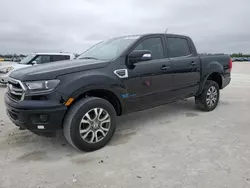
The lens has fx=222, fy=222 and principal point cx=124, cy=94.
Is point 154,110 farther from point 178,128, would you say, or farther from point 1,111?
point 1,111

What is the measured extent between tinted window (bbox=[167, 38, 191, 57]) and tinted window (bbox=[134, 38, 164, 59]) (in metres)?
0.22

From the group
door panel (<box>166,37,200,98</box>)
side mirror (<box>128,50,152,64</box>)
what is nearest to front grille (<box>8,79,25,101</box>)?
side mirror (<box>128,50,152,64</box>)

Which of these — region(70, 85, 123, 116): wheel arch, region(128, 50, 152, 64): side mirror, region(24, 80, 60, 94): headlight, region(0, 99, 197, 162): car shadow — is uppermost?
region(128, 50, 152, 64): side mirror

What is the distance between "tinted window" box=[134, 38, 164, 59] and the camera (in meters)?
3.92

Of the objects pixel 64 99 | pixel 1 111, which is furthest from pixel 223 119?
pixel 1 111

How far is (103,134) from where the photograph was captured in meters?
3.20

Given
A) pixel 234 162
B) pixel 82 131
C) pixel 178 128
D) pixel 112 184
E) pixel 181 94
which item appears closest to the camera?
pixel 112 184

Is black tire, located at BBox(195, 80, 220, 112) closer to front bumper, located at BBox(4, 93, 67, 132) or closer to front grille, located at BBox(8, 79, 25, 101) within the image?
front bumper, located at BBox(4, 93, 67, 132)

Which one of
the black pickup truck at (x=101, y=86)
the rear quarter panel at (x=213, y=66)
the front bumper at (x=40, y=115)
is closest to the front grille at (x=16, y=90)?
the black pickup truck at (x=101, y=86)

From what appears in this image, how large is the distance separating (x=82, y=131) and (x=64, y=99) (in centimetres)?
50

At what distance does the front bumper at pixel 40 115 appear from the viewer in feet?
9.09

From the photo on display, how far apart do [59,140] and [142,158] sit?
1.44m

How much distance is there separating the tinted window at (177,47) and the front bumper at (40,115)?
2435 millimetres

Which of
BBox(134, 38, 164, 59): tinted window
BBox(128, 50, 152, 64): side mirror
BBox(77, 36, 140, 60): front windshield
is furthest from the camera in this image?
BBox(134, 38, 164, 59): tinted window
